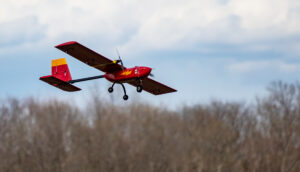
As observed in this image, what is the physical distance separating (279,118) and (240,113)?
12130mm

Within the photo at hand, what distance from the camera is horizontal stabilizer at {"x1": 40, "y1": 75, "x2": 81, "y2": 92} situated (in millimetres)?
31948

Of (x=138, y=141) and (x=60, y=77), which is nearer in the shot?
(x=60, y=77)

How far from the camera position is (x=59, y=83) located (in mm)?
32406

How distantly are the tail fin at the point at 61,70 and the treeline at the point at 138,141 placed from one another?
634 inches

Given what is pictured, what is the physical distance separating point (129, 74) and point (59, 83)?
16.4 ft

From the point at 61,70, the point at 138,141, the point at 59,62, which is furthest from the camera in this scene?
the point at 138,141

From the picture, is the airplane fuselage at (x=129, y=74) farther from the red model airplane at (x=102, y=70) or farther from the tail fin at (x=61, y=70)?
the tail fin at (x=61, y=70)

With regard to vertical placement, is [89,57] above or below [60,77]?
above

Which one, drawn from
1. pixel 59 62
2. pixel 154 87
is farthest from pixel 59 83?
pixel 154 87

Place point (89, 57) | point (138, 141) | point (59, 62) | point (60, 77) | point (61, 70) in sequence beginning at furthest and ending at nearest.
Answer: point (138, 141) < point (59, 62) < point (61, 70) < point (60, 77) < point (89, 57)

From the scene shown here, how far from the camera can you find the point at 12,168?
5206 centimetres

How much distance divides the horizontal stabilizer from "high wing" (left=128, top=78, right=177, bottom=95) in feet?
11.4

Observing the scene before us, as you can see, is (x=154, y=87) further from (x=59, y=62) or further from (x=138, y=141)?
(x=138, y=141)

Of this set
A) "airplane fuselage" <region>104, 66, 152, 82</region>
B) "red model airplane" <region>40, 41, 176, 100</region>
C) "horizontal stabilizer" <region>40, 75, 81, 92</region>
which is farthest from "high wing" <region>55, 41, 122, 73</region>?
"horizontal stabilizer" <region>40, 75, 81, 92</region>
